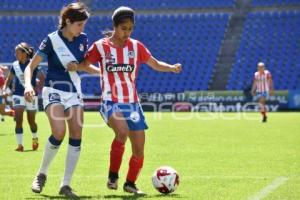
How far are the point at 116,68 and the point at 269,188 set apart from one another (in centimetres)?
233

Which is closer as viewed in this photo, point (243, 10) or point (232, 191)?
point (232, 191)

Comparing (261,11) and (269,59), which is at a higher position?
(261,11)

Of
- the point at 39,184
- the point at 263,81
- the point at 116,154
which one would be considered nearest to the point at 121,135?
the point at 116,154

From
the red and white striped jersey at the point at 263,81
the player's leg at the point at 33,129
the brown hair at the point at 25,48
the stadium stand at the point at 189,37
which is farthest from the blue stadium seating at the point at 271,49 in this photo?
the brown hair at the point at 25,48

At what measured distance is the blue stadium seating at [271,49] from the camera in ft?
119

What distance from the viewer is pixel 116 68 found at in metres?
8.26

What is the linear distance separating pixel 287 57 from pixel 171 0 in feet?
24.9

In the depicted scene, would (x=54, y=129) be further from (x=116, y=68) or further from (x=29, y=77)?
(x=116, y=68)

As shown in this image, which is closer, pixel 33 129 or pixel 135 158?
pixel 135 158

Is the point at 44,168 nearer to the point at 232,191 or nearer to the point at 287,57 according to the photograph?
the point at 232,191

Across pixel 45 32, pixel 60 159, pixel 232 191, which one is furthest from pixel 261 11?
pixel 232 191

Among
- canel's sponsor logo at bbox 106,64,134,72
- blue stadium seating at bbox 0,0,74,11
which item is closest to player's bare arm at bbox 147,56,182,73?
canel's sponsor logo at bbox 106,64,134,72

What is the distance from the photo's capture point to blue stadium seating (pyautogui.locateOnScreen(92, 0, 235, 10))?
3975cm

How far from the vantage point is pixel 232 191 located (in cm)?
826
